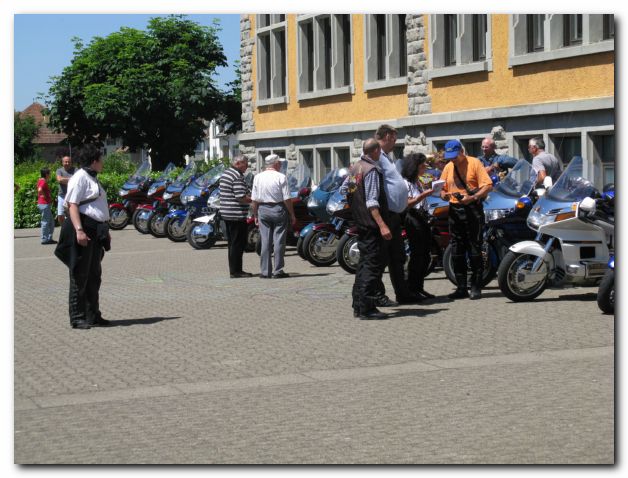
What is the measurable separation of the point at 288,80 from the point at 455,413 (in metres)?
24.3

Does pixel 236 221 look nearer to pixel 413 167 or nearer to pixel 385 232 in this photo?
pixel 413 167

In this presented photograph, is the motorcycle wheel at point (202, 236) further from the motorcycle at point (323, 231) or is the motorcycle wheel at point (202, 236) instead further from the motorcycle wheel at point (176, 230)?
the motorcycle at point (323, 231)

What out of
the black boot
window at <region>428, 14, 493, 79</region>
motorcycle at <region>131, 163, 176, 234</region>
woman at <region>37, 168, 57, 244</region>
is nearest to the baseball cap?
the black boot

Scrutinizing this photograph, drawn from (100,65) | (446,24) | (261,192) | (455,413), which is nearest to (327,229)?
(261,192)

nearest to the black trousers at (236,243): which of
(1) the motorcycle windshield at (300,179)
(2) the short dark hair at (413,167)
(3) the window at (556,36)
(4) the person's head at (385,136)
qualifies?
(1) the motorcycle windshield at (300,179)

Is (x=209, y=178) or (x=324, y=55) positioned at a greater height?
(x=324, y=55)

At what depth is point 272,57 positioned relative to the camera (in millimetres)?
31703

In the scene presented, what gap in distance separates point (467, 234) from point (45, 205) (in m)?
14.5

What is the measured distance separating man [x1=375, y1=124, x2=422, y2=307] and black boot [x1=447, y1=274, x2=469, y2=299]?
46 centimetres

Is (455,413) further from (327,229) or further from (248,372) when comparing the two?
(327,229)

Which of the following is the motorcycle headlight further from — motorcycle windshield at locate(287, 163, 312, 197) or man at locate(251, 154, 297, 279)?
motorcycle windshield at locate(287, 163, 312, 197)

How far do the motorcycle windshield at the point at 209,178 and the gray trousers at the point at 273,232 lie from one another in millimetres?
6747

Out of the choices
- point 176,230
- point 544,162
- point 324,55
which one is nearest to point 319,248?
point 544,162

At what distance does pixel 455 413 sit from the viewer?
23.8 ft
